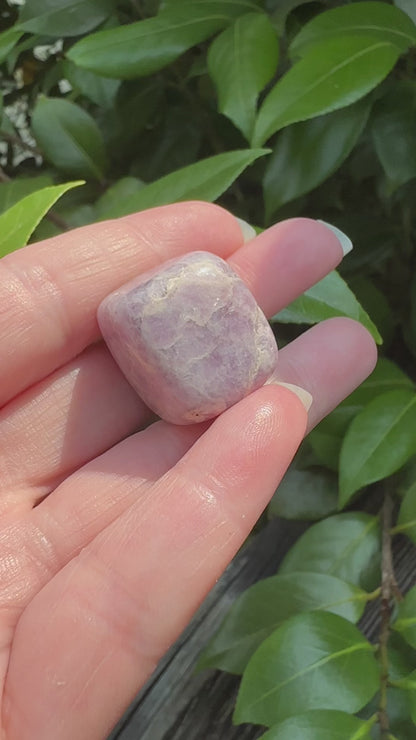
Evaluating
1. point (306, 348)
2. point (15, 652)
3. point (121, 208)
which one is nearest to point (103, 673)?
point (15, 652)

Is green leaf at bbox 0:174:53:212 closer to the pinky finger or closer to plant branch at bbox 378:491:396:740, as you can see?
the pinky finger

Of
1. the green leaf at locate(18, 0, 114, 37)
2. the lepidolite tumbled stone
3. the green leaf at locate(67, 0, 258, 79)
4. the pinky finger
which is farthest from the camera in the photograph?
the green leaf at locate(18, 0, 114, 37)

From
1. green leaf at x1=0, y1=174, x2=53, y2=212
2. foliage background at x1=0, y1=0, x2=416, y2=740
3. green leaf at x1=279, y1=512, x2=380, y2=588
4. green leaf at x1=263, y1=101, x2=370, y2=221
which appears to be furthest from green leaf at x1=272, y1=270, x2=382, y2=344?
green leaf at x1=0, y1=174, x2=53, y2=212

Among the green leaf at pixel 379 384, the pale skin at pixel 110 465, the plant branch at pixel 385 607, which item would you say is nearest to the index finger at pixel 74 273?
the pale skin at pixel 110 465

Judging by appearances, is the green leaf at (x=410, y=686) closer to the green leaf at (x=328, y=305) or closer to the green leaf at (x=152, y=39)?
the green leaf at (x=328, y=305)

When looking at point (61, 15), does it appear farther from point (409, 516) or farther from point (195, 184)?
point (409, 516)

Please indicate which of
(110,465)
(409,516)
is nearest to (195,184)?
(110,465)

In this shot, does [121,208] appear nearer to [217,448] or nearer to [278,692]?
[217,448]
